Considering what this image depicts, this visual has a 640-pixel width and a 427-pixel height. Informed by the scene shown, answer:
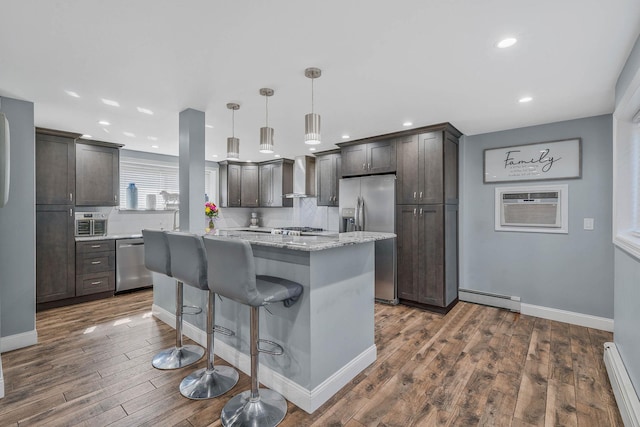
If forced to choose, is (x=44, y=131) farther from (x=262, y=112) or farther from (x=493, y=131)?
(x=493, y=131)

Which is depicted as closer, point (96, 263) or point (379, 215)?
point (379, 215)

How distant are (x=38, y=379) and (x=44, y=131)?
10.5 ft

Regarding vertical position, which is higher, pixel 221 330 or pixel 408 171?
pixel 408 171

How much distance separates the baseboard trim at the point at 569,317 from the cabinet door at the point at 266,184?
4630 millimetres

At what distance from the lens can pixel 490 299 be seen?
396 cm

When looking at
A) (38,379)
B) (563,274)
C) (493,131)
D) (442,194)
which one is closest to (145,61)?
(38,379)

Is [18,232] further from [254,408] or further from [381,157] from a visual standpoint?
[381,157]

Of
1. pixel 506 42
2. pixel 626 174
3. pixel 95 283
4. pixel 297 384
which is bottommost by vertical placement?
pixel 297 384

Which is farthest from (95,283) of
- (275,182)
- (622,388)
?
(622,388)

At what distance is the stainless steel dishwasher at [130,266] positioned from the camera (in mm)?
4559

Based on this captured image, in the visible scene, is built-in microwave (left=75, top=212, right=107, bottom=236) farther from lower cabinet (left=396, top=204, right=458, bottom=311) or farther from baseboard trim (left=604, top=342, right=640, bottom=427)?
baseboard trim (left=604, top=342, right=640, bottom=427)

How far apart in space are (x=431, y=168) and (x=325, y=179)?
1943mm

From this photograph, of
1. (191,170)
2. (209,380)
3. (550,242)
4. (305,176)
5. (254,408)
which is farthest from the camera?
(305,176)

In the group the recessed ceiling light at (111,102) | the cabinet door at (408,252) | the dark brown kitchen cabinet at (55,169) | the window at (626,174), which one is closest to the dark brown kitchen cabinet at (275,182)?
the cabinet door at (408,252)
